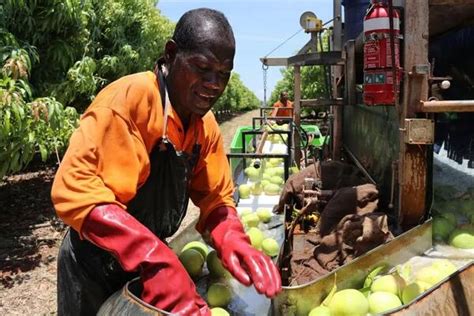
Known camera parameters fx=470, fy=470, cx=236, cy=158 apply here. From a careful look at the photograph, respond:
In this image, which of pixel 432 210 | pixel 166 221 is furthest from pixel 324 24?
pixel 166 221

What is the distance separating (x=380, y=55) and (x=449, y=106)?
53 centimetres

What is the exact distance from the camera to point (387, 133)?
11.7 ft

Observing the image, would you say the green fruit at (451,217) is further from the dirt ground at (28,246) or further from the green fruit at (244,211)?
the dirt ground at (28,246)

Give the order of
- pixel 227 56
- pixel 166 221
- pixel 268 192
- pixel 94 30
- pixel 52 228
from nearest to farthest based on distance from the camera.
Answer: pixel 227 56, pixel 166 221, pixel 268 192, pixel 52 228, pixel 94 30

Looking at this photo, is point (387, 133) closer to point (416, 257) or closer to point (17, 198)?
point (416, 257)

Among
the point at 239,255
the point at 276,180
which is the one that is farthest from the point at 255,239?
the point at 276,180

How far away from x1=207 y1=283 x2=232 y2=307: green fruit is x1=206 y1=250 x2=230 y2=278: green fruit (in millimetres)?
170

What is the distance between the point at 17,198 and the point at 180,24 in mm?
7884

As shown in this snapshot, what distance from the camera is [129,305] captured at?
5.15 feet

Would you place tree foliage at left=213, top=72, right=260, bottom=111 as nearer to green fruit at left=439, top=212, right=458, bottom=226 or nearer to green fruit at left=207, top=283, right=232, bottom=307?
green fruit at left=439, top=212, right=458, bottom=226

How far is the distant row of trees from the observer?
5.12 metres

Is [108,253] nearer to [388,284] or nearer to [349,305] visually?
[349,305]

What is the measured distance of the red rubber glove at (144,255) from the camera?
1.52m

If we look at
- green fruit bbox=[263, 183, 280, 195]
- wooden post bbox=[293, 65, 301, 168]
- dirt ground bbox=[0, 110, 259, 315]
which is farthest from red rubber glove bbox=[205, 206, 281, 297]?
wooden post bbox=[293, 65, 301, 168]
